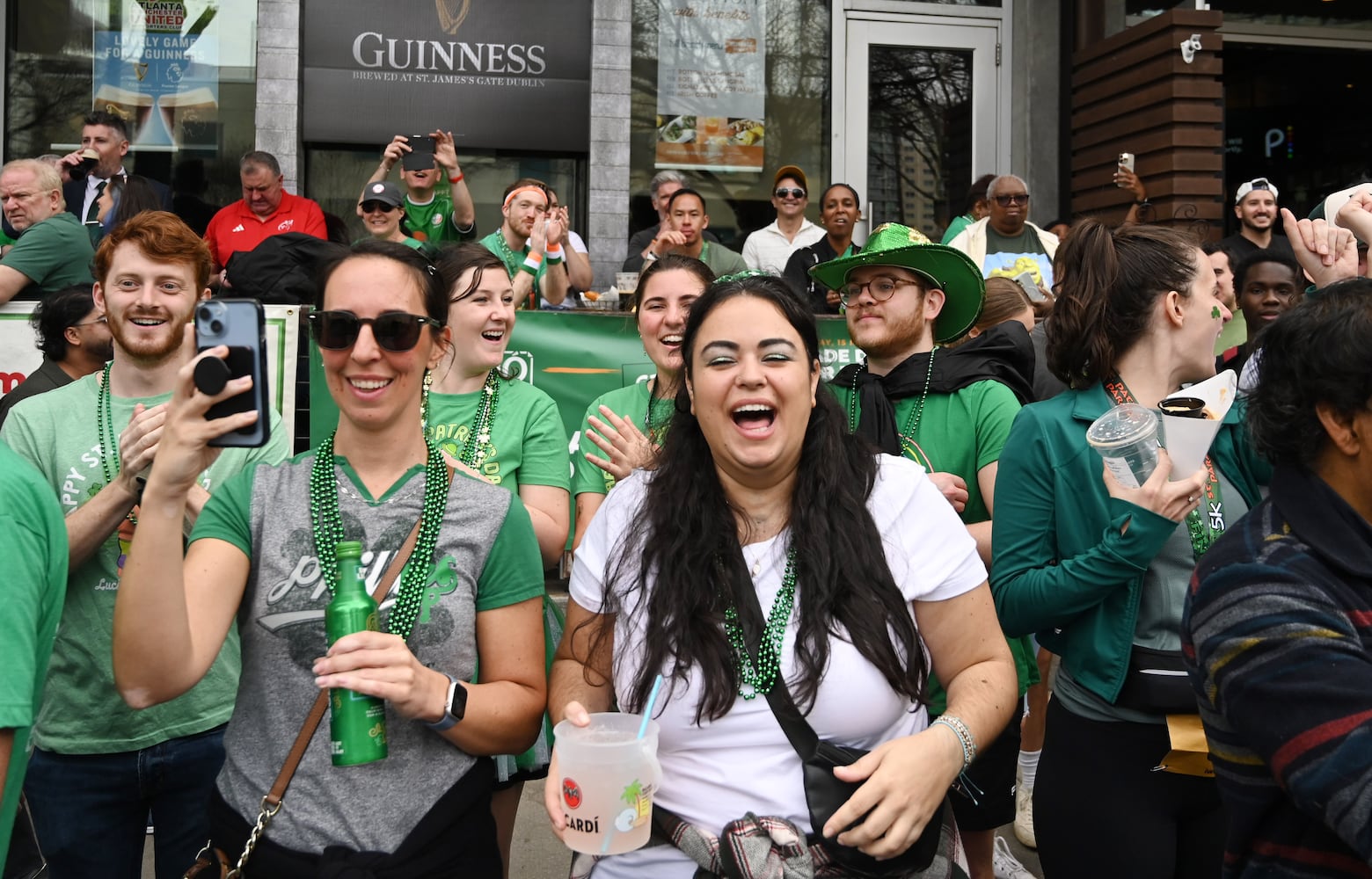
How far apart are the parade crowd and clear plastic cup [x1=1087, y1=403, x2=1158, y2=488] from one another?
0.09ft

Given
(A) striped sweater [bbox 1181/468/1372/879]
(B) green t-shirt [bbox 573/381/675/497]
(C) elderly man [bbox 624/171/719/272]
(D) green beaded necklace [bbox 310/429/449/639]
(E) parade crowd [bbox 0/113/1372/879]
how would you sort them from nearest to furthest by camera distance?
(A) striped sweater [bbox 1181/468/1372/879] < (E) parade crowd [bbox 0/113/1372/879] < (D) green beaded necklace [bbox 310/429/449/639] < (B) green t-shirt [bbox 573/381/675/497] < (C) elderly man [bbox 624/171/719/272]

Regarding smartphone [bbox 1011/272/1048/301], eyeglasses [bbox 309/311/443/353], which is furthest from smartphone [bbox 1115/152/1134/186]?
eyeglasses [bbox 309/311/443/353]

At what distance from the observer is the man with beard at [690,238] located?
7395 millimetres

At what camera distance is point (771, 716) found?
2.26 m

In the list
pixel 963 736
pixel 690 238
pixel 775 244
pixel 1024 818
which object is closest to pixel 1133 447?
pixel 963 736

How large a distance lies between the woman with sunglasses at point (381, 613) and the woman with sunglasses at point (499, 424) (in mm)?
1016

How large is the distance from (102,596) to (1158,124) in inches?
342

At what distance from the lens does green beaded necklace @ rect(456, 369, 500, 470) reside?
3.69 meters

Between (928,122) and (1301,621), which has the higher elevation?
(928,122)

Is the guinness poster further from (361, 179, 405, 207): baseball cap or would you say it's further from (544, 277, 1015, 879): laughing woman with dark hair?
(544, 277, 1015, 879): laughing woman with dark hair

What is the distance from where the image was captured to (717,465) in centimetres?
258

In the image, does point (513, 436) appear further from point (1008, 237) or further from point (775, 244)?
point (775, 244)

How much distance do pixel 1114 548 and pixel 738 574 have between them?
910 mm

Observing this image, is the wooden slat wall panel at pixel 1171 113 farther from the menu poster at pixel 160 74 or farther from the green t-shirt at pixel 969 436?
the menu poster at pixel 160 74
